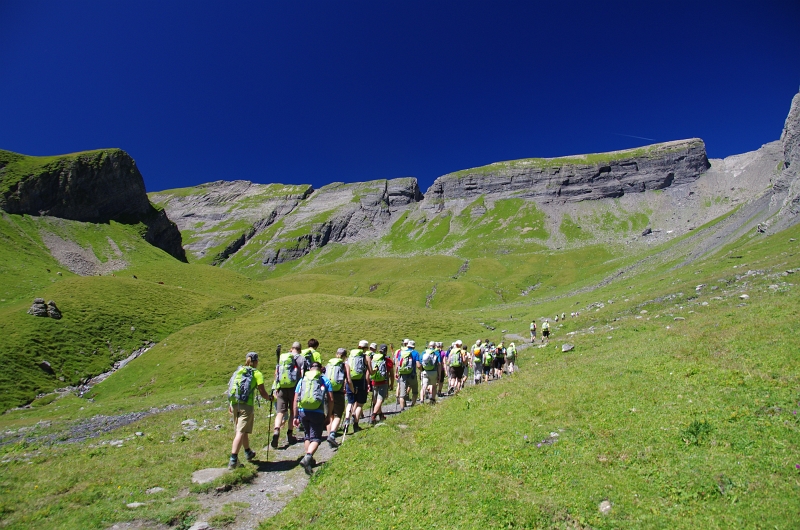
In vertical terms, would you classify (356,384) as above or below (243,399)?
below

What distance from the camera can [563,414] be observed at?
12961 millimetres

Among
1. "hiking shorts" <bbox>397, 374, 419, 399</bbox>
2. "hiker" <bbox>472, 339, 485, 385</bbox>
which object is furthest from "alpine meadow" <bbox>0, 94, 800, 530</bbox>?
"hiking shorts" <bbox>397, 374, 419, 399</bbox>

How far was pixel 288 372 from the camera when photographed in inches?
626

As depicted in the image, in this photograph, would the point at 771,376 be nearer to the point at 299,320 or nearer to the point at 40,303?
the point at 299,320

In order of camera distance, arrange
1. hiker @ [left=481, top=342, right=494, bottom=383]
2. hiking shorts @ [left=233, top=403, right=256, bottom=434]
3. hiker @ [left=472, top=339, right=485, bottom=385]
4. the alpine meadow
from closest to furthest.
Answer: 1. the alpine meadow
2. hiking shorts @ [left=233, top=403, right=256, bottom=434]
3. hiker @ [left=472, top=339, right=485, bottom=385]
4. hiker @ [left=481, top=342, right=494, bottom=383]

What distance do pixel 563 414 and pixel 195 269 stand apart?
97.0 meters

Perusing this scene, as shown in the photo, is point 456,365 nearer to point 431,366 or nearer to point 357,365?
point 431,366

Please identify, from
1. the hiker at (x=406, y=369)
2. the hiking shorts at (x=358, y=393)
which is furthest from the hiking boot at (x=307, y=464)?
the hiker at (x=406, y=369)

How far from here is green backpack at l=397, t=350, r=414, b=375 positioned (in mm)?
18359

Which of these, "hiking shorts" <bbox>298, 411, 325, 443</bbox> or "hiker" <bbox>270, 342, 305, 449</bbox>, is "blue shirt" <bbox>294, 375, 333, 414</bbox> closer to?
"hiking shorts" <bbox>298, 411, 325, 443</bbox>

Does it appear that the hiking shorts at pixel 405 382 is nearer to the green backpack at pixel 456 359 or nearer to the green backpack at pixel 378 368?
the green backpack at pixel 378 368

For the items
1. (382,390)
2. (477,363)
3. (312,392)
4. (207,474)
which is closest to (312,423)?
(312,392)

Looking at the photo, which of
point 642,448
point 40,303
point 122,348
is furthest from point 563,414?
point 40,303

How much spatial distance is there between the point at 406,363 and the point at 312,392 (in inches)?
265
